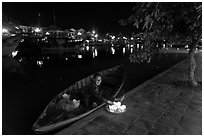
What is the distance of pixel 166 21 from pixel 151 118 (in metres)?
3.95

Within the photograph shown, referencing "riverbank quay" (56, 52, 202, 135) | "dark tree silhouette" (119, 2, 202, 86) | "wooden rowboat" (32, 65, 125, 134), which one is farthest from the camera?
"dark tree silhouette" (119, 2, 202, 86)

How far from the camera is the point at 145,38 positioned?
26.4 ft

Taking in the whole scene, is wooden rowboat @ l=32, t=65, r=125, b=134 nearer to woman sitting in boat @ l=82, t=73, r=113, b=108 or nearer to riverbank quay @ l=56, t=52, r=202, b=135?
woman sitting in boat @ l=82, t=73, r=113, b=108

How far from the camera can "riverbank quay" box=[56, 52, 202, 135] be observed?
4598 mm

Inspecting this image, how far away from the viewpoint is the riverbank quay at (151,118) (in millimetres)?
4598

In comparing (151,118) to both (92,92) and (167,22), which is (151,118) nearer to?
(92,92)

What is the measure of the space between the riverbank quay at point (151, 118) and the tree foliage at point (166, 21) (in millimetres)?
2577

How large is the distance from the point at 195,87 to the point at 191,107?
8.97 feet

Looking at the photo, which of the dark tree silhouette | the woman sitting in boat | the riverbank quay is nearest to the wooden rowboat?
the woman sitting in boat

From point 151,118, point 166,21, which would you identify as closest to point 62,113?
point 151,118

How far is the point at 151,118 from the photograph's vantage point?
5254 mm

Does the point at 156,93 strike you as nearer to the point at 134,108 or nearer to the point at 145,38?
the point at 134,108

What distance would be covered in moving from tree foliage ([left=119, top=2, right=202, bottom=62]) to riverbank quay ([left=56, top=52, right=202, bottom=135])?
258 cm

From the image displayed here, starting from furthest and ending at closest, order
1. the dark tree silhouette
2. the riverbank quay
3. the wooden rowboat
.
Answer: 1. the dark tree silhouette
2. the wooden rowboat
3. the riverbank quay
